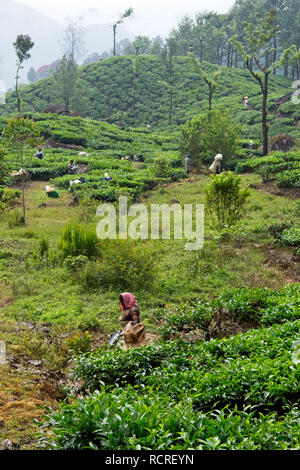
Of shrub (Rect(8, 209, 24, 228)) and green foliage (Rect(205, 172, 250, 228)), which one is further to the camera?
shrub (Rect(8, 209, 24, 228))

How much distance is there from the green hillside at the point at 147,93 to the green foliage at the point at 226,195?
90.4 feet

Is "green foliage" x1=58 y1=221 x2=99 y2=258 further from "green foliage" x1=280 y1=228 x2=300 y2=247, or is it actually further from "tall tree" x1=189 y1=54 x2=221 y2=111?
"tall tree" x1=189 y1=54 x2=221 y2=111

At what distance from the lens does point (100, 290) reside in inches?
323

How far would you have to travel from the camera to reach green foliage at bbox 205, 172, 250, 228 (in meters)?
10.8

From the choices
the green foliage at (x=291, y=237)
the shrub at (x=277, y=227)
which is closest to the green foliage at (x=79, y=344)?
the green foliage at (x=291, y=237)

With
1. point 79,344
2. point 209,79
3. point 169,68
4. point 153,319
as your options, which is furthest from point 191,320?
point 169,68

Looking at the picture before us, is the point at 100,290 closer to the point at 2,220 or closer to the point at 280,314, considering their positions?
the point at 280,314

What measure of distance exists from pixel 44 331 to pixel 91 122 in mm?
31486

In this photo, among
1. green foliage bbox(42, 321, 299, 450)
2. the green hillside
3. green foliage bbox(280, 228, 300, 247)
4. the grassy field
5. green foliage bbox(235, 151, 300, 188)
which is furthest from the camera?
the green hillside

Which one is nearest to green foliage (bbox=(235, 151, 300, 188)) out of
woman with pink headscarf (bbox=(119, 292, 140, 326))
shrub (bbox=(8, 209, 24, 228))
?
shrub (bbox=(8, 209, 24, 228))

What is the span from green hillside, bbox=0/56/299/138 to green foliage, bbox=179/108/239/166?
1559 centimetres

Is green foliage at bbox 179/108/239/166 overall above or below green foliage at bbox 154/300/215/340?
above

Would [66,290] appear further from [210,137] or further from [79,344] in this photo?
[210,137]

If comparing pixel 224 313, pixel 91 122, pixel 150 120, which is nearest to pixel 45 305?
pixel 224 313
